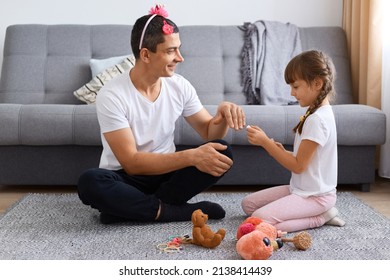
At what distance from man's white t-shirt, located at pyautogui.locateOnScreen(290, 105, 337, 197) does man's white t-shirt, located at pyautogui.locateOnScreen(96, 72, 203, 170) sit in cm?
51

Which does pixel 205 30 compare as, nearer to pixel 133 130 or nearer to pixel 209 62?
pixel 209 62

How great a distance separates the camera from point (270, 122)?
297 centimetres

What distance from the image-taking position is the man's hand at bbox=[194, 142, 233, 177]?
2.22m

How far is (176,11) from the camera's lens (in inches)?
156

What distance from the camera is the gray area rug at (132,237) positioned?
6.60ft

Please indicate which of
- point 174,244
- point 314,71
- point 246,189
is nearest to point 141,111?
point 174,244

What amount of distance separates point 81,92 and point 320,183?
5.48 ft

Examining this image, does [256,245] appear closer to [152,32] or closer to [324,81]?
[324,81]

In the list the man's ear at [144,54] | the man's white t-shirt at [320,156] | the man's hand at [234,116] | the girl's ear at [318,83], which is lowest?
the man's white t-shirt at [320,156]

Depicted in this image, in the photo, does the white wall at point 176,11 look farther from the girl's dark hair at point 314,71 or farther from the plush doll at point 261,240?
the plush doll at point 261,240

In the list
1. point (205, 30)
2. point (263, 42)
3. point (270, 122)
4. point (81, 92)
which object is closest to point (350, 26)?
point (263, 42)

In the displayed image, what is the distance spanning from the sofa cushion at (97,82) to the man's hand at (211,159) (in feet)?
4.50

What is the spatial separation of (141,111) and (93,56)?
4.74ft

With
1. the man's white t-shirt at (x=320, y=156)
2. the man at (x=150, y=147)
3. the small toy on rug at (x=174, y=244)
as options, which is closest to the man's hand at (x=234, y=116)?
the man at (x=150, y=147)
